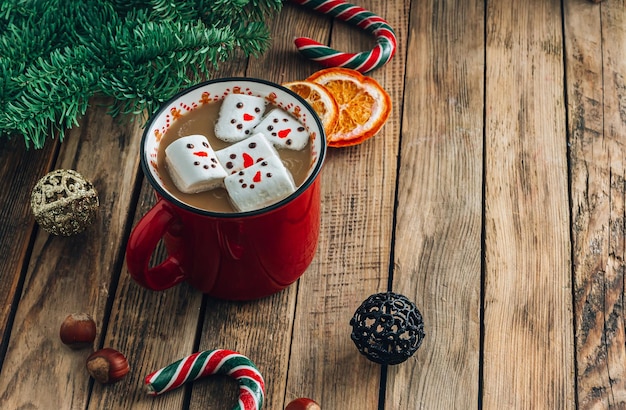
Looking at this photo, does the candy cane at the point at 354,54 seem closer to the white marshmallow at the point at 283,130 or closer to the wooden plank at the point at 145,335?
the white marshmallow at the point at 283,130

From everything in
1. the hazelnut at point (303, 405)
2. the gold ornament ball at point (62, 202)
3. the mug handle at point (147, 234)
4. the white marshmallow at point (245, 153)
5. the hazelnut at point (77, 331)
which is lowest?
the hazelnut at point (303, 405)

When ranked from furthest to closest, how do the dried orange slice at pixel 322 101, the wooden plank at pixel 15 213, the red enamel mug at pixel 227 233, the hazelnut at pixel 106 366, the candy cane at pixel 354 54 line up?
the candy cane at pixel 354 54
the dried orange slice at pixel 322 101
the wooden plank at pixel 15 213
the hazelnut at pixel 106 366
the red enamel mug at pixel 227 233

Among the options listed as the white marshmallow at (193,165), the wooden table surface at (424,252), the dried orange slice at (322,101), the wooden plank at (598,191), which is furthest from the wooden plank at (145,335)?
the wooden plank at (598,191)

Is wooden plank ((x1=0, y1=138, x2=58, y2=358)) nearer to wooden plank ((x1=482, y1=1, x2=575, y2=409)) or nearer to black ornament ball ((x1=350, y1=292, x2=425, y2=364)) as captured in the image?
black ornament ball ((x1=350, y1=292, x2=425, y2=364))

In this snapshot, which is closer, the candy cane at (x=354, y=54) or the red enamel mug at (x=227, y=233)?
the red enamel mug at (x=227, y=233)

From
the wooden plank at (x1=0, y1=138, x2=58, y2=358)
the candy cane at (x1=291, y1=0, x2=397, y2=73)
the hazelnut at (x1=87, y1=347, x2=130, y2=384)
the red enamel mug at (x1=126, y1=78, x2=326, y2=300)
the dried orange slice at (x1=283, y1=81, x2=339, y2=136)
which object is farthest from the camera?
the candy cane at (x1=291, y1=0, x2=397, y2=73)

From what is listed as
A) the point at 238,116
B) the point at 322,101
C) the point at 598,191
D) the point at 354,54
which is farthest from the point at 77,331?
the point at 598,191

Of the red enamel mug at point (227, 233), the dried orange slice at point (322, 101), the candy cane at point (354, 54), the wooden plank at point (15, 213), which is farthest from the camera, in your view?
the candy cane at point (354, 54)

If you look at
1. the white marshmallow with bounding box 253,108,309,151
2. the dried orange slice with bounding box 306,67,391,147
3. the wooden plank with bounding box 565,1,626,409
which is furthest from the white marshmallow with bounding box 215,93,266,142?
the wooden plank with bounding box 565,1,626,409
